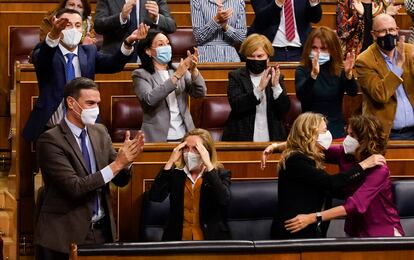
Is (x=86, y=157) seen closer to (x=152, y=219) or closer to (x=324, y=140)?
(x=152, y=219)

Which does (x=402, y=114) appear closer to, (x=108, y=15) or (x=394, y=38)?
(x=394, y=38)

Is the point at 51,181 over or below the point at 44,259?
over

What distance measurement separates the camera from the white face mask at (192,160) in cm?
300

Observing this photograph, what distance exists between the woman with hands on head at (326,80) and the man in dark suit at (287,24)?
664 millimetres

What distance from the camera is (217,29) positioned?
13.8ft

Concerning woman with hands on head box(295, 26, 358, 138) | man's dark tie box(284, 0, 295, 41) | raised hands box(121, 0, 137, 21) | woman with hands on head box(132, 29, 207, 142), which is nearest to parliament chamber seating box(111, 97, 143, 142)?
woman with hands on head box(132, 29, 207, 142)

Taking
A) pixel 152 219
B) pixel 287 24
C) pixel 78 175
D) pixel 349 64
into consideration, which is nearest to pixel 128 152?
pixel 78 175

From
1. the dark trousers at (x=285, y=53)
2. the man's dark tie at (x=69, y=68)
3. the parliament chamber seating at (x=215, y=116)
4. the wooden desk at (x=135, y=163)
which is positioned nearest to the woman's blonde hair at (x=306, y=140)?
the wooden desk at (x=135, y=163)

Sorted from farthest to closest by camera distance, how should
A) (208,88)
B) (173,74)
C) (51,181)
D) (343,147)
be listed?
(208,88) < (173,74) < (343,147) < (51,181)

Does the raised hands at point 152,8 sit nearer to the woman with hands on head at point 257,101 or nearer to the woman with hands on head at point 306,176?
the woman with hands on head at point 257,101

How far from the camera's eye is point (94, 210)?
9.59ft

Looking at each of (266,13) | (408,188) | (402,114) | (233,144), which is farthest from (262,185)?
(266,13)

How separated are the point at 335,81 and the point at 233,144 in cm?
55

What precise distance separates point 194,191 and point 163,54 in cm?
77
